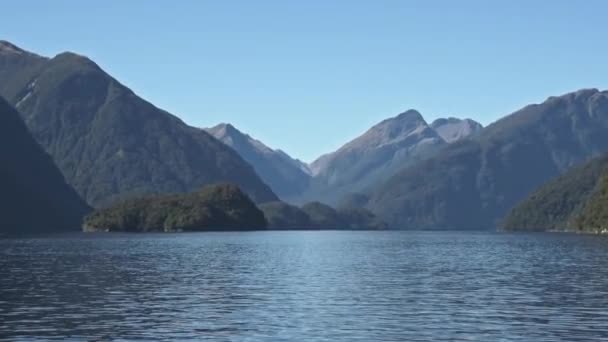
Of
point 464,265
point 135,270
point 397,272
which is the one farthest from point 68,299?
point 464,265

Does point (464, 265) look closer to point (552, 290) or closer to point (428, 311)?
point (552, 290)

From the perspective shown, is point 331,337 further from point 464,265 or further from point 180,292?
point 464,265

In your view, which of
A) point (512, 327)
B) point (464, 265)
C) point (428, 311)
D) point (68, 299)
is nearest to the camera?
point (512, 327)

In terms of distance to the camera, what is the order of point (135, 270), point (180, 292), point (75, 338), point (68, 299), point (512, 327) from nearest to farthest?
point (75, 338)
point (512, 327)
point (68, 299)
point (180, 292)
point (135, 270)

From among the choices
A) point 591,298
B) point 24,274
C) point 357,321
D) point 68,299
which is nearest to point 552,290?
point 591,298

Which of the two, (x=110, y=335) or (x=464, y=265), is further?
(x=464, y=265)

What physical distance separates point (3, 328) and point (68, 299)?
18.8 metres

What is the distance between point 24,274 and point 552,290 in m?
58.6

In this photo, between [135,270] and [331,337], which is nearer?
[331,337]

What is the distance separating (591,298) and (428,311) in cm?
→ 1787

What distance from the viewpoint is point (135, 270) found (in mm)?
121625

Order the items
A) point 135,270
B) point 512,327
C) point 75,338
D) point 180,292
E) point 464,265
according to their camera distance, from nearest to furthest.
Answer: point 75,338 → point 512,327 → point 180,292 → point 135,270 → point 464,265

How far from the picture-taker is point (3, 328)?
64938 mm

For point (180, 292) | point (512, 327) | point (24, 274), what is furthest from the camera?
point (24, 274)
